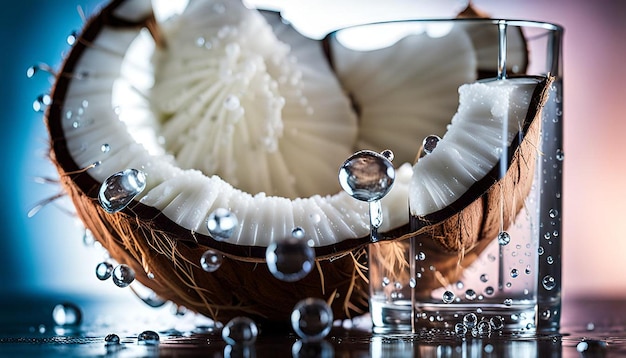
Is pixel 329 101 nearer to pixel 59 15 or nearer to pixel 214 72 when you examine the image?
pixel 214 72

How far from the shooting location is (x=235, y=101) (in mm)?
712

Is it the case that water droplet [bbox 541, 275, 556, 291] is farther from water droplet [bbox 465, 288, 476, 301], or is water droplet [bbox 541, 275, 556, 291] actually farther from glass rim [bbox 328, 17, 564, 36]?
glass rim [bbox 328, 17, 564, 36]

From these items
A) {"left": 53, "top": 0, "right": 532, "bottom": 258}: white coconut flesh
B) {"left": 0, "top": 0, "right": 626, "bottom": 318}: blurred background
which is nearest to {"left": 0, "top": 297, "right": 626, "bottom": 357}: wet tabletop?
{"left": 53, "top": 0, "right": 532, "bottom": 258}: white coconut flesh

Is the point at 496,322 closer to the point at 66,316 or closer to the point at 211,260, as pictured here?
the point at 211,260

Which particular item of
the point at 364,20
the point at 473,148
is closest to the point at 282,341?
the point at 473,148

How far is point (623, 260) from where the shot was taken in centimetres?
126

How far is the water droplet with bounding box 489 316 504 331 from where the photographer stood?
1.89 feet

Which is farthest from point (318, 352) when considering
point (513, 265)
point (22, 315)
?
point (22, 315)

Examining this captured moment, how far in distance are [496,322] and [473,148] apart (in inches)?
4.5

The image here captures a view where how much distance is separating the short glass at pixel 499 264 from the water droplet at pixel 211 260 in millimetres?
106

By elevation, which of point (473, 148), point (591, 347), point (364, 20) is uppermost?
point (364, 20)

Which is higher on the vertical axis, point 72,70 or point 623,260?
point 72,70

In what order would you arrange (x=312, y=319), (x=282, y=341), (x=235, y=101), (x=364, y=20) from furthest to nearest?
(x=364, y=20), (x=235, y=101), (x=282, y=341), (x=312, y=319)

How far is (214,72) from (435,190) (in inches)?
9.9
